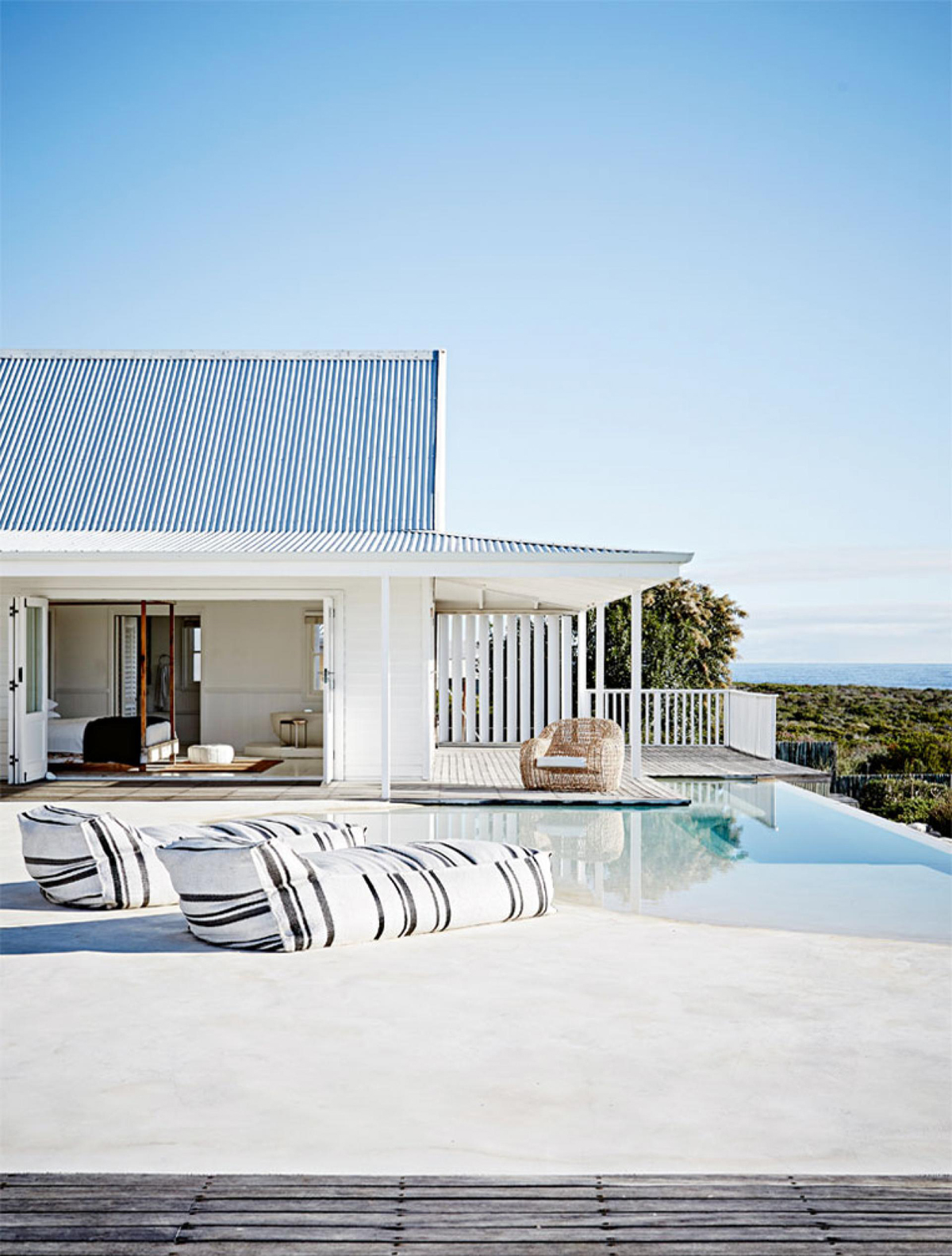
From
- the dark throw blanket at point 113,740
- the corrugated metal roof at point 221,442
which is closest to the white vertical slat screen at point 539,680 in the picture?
the corrugated metal roof at point 221,442

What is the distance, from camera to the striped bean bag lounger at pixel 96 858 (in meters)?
7.03

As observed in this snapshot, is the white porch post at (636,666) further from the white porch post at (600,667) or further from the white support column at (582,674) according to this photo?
the white support column at (582,674)

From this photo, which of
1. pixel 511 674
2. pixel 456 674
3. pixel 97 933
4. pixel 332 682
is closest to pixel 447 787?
pixel 332 682

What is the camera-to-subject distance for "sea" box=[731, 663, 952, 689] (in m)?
79.6

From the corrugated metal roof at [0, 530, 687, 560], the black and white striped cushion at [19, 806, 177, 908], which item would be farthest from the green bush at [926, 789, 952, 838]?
the black and white striped cushion at [19, 806, 177, 908]

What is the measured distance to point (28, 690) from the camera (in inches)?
534

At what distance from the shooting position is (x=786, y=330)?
915 inches

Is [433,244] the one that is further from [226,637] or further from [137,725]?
[137,725]

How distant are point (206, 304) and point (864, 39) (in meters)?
12.6

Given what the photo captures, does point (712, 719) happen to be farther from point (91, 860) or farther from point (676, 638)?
point (91, 860)


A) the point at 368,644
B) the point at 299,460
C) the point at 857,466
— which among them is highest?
the point at 857,466

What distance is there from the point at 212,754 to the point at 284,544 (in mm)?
3817

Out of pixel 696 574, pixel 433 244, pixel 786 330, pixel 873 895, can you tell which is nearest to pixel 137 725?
pixel 433 244

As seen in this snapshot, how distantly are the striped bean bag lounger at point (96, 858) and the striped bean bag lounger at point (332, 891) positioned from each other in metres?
0.70
